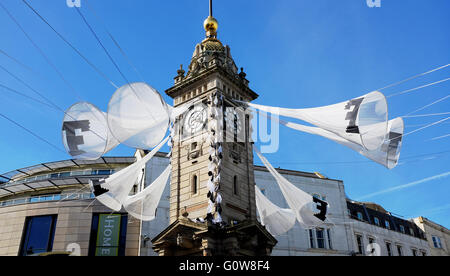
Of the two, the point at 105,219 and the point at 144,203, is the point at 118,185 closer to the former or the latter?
the point at 144,203

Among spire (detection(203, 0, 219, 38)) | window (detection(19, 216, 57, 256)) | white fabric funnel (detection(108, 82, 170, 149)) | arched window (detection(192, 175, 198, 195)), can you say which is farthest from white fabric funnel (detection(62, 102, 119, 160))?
window (detection(19, 216, 57, 256))

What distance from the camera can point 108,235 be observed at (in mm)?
36531

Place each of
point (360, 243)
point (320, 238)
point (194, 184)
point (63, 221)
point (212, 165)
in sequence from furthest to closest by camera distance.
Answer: point (360, 243)
point (320, 238)
point (63, 221)
point (194, 184)
point (212, 165)

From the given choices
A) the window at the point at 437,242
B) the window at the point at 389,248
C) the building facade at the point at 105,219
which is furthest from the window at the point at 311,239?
the window at the point at 437,242

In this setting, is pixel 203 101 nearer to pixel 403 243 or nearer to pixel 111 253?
pixel 111 253

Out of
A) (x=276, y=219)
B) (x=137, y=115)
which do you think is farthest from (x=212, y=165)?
(x=137, y=115)

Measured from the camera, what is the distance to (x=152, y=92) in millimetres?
17688

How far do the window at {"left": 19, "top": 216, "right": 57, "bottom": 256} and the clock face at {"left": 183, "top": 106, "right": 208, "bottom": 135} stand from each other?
1911cm

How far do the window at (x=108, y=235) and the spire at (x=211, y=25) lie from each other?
18.4m

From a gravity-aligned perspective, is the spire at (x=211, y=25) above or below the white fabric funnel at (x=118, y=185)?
above

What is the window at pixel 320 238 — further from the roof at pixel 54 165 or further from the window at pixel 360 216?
the roof at pixel 54 165

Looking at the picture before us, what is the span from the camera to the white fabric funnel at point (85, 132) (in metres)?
17.7

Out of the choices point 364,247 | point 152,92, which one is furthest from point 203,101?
point 364,247
